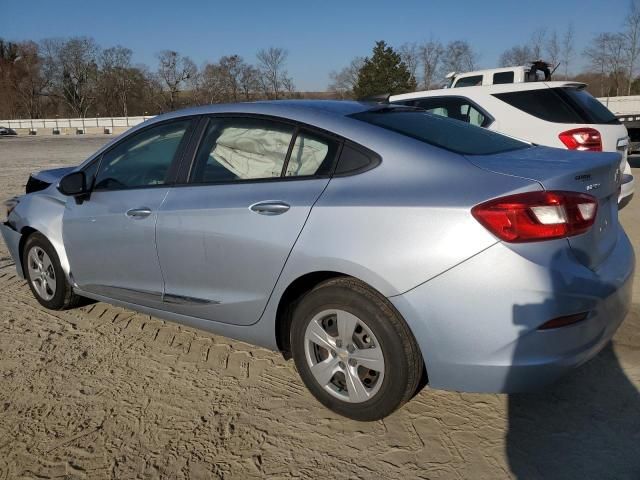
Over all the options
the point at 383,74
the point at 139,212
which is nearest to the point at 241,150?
the point at 139,212

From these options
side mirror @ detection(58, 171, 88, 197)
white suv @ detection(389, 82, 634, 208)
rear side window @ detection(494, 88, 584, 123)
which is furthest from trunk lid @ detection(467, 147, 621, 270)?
rear side window @ detection(494, 88, 584, 123)

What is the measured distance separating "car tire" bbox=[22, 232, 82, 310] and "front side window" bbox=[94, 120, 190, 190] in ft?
2.69

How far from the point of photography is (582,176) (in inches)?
95.6

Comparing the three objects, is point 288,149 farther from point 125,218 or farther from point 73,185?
point 73,185

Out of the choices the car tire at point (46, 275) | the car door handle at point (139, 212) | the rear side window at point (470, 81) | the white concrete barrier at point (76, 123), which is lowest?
the white concrete barrier at point (76, 123)

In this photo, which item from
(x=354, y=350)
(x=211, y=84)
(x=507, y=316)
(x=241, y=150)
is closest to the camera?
(x=507, y=316)

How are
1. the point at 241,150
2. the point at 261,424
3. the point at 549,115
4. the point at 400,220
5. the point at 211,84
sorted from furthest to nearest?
the point at 211,84, the point at 549,115, the point at 241,150, the point at 261,424, the point at 400,220

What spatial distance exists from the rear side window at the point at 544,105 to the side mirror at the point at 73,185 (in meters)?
4.61

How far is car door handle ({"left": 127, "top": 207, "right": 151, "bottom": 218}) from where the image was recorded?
3328 mm

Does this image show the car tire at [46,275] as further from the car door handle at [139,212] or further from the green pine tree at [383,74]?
the green pine tree at [383,74]

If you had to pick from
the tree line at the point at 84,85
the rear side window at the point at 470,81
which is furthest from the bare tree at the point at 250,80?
the rear side window at the point at 470,81

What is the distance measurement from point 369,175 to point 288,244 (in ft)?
1.70

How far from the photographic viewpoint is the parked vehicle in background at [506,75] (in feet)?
39.7

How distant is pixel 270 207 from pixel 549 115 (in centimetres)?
430
